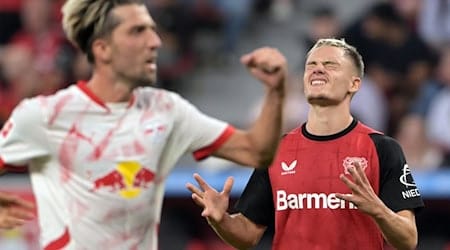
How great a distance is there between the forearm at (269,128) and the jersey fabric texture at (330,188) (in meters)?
0.12

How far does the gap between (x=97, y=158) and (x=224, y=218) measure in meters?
0.72

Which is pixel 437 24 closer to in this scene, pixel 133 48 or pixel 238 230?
pixel 133 48

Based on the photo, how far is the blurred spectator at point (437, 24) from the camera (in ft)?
41.1

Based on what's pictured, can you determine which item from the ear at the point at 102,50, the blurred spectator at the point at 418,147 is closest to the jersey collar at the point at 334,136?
the ear at the point at 102,50

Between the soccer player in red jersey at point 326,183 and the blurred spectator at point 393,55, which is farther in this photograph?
the blurred spectator at point 393,55

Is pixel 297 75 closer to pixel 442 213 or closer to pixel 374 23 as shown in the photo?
pixel 374 23

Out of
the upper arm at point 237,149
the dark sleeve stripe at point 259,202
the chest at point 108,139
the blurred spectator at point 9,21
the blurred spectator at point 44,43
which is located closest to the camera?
the dark sleeve stripe at point 259,202

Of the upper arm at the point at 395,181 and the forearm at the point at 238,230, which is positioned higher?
the upper arm at the point at 395,181

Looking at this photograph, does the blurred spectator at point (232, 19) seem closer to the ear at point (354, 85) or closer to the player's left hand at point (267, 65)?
the ear at point (354, 85)

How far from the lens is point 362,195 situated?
5496mm

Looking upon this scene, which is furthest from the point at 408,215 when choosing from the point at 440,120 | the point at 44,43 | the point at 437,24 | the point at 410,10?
the point at 44,43

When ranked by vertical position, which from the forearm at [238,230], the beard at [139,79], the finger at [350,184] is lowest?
the forearm at [238,230]

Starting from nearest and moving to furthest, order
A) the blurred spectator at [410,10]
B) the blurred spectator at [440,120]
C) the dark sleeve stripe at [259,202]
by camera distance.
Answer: the dark sleeve stripe at [259,202], the blurred spectator at [440,120], the blurred spectator at [410,10]

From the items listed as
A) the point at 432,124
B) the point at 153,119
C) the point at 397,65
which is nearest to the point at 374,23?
the point at 397,65
